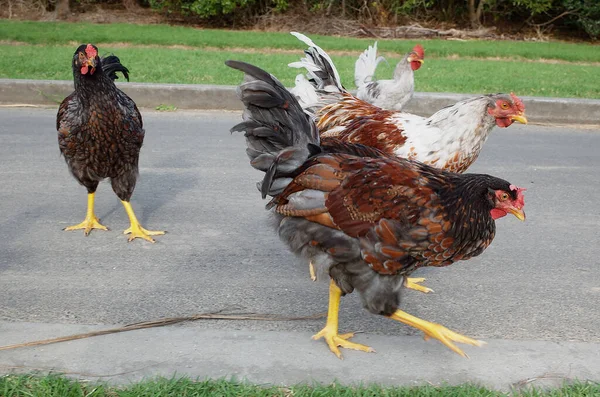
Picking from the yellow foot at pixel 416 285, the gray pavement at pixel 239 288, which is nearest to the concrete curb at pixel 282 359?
the gray pavement at pixel 239 288

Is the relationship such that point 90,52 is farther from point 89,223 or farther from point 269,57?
point 269,57

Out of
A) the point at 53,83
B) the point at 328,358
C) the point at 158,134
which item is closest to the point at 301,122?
the point at 328,358

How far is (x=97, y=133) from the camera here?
499cm

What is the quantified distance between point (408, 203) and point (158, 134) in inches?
224

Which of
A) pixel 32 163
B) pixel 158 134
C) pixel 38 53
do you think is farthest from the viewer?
pixel 38 53

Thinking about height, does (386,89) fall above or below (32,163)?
above

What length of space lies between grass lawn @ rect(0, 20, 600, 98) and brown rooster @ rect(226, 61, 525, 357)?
7312mm

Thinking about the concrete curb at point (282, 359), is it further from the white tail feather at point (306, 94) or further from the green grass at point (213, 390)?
the white tail feather at point (306, 94)

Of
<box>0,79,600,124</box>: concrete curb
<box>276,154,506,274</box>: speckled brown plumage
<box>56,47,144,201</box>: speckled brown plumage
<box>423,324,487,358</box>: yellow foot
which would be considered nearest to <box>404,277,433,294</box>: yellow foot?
<box>423,324,487,358</box>: yellow foot

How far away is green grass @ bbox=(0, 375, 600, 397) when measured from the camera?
2.98 m

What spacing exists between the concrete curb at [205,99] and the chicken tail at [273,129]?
6.27 meters

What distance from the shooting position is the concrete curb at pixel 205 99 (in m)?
9.78

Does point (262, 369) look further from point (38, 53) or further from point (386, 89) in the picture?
point (38, 53)

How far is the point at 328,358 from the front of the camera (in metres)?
3.45
